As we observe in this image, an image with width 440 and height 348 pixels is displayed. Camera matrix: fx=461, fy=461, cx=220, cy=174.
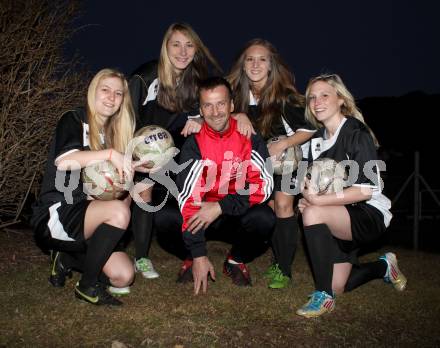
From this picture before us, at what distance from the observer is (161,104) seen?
4750 millimetres

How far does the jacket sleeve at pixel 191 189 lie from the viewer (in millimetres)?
4156

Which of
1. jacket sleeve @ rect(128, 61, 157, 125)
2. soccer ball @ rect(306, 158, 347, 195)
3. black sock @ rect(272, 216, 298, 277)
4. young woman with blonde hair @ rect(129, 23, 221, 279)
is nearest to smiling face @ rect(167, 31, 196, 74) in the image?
young woman with blonde hair @ rect(129, 23, 221, 279)

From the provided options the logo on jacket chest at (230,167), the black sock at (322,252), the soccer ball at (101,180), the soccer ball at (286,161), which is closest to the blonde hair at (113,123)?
the soccer ball at (101,180)

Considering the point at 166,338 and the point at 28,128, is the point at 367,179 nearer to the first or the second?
the point at 166,338

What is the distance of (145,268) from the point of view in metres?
4.77

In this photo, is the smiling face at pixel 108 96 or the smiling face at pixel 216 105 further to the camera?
the smiling face at pixel 216 105

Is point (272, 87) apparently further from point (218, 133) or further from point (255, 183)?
point (255, 183)

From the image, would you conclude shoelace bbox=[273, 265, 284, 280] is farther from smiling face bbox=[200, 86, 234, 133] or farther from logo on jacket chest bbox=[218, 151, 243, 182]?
smiling face bbox=[200, 86, 234, 133]

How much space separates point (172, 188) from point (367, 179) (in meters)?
1.95

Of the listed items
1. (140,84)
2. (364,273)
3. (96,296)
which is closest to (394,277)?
(364,273)

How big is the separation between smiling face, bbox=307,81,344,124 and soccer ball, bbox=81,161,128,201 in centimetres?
189

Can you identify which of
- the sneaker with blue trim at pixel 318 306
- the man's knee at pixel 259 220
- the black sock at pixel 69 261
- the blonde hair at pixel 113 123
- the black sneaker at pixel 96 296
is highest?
the blonde hair at pixel 113 123

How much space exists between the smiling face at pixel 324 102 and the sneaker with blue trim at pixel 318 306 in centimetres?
160

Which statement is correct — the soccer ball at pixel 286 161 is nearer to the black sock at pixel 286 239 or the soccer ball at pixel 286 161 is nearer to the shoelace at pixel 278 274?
the black sock at pixel 286 239
